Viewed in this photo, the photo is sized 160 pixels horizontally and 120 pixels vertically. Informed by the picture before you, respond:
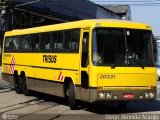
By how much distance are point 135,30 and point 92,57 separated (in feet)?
5.47

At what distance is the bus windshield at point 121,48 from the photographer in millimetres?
14391

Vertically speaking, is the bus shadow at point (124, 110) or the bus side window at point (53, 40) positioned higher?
the bus side window at point (53, 40)

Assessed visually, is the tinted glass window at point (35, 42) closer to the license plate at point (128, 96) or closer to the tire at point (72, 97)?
the tire at point (72, 97)

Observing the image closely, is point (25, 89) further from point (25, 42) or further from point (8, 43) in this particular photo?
point (8, 43)

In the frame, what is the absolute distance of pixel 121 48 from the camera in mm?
14625

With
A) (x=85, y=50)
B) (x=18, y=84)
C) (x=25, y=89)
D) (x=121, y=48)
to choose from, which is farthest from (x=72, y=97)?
(x=18, y=84)

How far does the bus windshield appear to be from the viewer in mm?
14391

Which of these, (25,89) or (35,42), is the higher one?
(35,42)

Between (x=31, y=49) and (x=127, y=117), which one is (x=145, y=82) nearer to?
(x=127, y=117)

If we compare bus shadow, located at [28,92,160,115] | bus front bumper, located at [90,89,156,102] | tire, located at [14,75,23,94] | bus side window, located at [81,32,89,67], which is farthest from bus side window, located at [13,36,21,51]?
bus front bumper, located at [90,89,156,102]

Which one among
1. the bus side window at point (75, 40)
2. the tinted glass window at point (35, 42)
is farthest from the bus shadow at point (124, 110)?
the tinted glass window at point (35, 42)

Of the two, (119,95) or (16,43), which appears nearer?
(119,95)

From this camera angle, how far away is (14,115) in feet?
46.8

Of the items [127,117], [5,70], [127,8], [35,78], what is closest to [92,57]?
[127,117]
